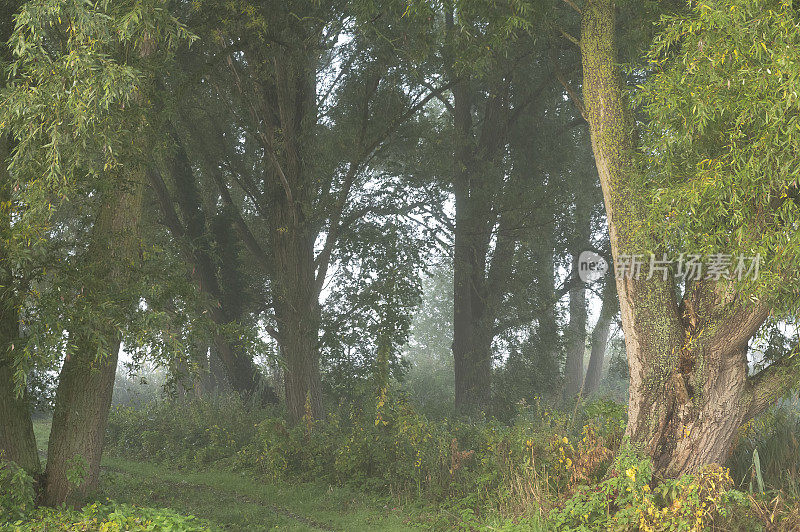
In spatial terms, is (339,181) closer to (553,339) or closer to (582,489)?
(553,339)

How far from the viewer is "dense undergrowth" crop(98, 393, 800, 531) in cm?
662

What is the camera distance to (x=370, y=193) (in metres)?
15.4

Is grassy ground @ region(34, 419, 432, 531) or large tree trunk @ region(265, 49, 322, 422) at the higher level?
large tree trunk @ region(265, 49, 322, 422)

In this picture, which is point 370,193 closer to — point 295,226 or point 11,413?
point 295,226

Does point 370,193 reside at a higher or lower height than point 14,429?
higher

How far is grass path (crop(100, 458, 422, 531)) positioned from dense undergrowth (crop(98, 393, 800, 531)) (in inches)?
14.8

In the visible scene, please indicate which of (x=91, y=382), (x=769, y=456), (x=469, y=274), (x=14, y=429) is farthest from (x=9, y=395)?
(x=469, y=274)

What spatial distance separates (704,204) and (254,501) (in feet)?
22.3

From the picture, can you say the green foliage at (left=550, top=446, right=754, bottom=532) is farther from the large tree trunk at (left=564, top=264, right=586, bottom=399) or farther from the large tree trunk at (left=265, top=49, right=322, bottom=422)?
the large tree trunk at (left=564, top=264, right=586, bottom=399)

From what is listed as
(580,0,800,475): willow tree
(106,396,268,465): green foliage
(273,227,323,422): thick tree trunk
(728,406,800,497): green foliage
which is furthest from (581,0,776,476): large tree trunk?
(106,396,268,465): green foliage

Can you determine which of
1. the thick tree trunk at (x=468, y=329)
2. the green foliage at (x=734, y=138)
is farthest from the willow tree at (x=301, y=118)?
the green foliage at (x=734, y=138)

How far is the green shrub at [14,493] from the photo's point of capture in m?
6.40

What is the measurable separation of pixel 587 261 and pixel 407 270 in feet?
22.0

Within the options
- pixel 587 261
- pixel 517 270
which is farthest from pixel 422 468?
pixel 587 261
